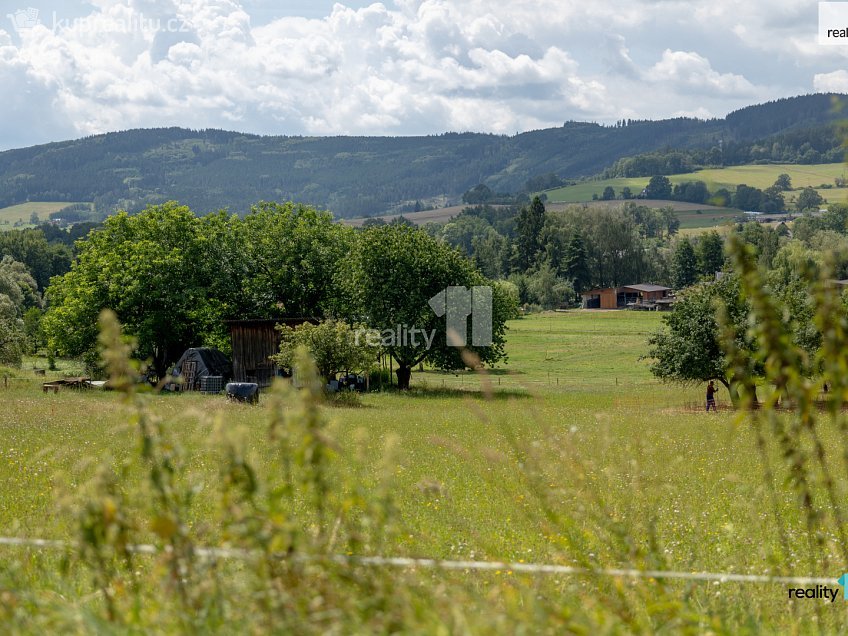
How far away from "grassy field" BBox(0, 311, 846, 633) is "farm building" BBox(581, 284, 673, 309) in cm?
11773

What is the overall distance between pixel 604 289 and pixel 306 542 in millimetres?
147887

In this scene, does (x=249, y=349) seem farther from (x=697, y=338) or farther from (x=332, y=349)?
(x=697, y=338)

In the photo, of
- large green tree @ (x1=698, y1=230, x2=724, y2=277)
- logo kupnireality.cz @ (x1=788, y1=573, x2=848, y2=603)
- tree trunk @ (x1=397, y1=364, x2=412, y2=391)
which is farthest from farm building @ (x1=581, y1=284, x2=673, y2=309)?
logo kupnireality.cz @ (x1=788, y1=573, x2=848, y2=603)

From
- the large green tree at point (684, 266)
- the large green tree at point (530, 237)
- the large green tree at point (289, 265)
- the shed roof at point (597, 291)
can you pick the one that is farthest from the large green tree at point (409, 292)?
the large green tree at point (530, 237)

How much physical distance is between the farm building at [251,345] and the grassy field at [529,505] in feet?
70.0

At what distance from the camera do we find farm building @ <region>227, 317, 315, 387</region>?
5166 centimetres

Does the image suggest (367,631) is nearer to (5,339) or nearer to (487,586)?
(487,586)

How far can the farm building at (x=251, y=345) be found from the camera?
5166cm

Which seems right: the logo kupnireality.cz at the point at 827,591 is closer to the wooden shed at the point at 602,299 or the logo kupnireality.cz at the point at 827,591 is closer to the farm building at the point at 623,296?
the farm building at the point at 623,296

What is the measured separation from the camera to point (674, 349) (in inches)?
Answer: 1687

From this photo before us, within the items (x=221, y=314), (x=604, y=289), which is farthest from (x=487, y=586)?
(x=604, y=289)

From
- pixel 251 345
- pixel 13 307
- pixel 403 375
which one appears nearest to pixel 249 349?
pixel 251 345

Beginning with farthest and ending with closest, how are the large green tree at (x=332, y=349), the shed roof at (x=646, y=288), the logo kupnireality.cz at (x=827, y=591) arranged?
the shed roof at (x=646, y=288) → the large green tree at (x=332, y=349) → the logo kupnireality.cz at (x=827, y=591)

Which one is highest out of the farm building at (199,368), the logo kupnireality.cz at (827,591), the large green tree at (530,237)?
the large green tree at (530,237)
